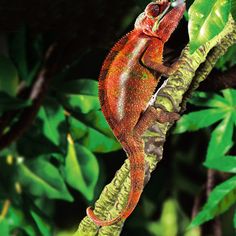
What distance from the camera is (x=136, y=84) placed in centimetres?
44

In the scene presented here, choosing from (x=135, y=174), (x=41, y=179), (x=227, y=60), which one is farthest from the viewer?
(x=41, y=179)

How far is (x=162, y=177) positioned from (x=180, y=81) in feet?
1.09

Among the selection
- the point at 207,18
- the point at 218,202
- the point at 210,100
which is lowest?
the point at 218,202

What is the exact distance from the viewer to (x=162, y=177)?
2.46 ft

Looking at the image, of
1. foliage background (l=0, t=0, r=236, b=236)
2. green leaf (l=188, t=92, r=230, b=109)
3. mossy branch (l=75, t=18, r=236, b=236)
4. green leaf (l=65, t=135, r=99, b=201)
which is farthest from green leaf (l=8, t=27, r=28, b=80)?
mossy branch (l=75, t=18, r=236, b=236)

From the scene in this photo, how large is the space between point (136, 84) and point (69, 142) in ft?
0.90

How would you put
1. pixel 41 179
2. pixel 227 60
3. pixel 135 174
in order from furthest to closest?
pixel 41 179
pixel 227 60
pixel 135 174

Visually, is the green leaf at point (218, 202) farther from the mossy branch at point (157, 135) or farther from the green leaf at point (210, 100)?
the mossy branch at point (157, 135)

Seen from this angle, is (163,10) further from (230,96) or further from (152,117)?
(230,96)

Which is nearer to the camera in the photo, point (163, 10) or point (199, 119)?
point (163, 10)

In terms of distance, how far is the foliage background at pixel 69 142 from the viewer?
0.69 m

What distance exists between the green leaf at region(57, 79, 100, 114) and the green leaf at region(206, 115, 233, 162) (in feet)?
0.43

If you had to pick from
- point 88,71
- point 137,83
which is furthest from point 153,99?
point 88,71

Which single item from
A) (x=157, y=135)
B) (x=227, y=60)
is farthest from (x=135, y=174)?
(x=227, y=60)
